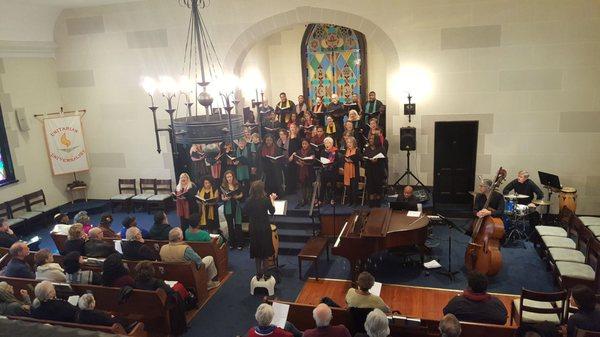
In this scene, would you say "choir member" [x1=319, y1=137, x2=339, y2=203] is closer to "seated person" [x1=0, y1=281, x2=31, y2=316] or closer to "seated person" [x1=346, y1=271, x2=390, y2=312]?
"seated person" [x1=346, y1=271, x2=390, y2=312]

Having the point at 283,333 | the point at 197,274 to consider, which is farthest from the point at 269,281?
the point at 283,333

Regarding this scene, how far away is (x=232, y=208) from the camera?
877 centimetres

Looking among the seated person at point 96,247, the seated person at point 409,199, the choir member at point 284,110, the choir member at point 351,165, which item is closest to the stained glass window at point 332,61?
the choir member at point 284,110

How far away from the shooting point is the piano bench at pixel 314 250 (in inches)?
294

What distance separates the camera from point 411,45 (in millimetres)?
9680

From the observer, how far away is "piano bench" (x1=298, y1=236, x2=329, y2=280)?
24.5ft

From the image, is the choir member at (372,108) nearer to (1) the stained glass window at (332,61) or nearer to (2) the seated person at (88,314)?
(1) the stained glass window at (332,61)

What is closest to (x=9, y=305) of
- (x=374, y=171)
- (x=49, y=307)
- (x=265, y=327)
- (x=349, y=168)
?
(x=49, y=307)

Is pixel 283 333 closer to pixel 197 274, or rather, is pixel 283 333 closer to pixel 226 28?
pixel 197 274

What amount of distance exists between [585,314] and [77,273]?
239 inches

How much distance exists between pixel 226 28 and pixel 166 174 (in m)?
4.13

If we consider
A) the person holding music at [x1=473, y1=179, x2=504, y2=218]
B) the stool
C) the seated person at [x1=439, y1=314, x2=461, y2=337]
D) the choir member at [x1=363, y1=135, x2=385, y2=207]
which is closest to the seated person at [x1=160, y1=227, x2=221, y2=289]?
the stool

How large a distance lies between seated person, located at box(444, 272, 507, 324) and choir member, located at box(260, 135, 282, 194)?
563 cm

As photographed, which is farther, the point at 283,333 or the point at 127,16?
the point at 127,16
